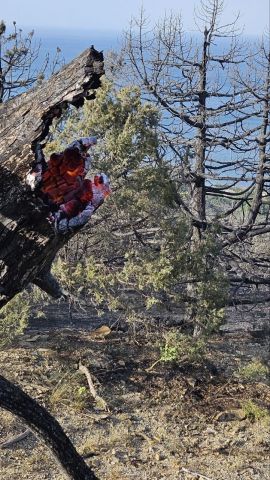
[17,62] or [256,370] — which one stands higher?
[17,62]

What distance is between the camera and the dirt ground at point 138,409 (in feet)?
26.8

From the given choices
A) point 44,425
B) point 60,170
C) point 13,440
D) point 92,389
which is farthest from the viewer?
point 92,389

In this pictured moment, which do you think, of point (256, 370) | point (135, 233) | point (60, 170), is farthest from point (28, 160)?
point (256, 370)

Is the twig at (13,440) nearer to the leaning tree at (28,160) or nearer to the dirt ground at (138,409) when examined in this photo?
the dirt ground at (138,409)

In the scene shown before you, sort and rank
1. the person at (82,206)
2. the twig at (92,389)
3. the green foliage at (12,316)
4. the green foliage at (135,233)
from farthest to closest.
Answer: the twig at (92,389) < the green foliage at (12,316) < the green foliage at (135,233) < the person at (82,206)

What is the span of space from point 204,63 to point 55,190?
847cm

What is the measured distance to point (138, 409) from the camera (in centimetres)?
952

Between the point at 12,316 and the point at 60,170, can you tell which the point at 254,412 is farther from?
the point at 60,170

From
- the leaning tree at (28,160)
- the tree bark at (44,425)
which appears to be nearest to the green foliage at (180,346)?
the tree bark at (44,425)

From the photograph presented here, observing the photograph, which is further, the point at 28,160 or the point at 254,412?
the point at 254,412

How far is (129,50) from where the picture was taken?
11.3 meters

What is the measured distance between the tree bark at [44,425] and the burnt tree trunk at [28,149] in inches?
48.0

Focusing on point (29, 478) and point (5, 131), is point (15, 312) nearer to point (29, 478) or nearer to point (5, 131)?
point (29, 478)

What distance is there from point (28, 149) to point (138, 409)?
22.3 ft
